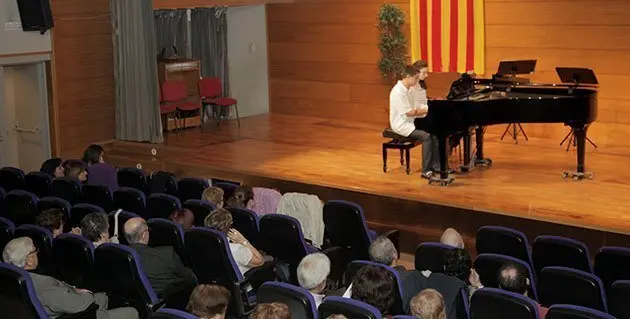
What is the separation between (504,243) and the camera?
766 centimetres

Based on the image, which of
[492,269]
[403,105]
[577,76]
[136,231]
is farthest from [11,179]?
[577,76]

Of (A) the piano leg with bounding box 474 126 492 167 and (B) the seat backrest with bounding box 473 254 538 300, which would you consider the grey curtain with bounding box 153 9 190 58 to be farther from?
(B) the seat backrest with bounding box 473 254 538 300

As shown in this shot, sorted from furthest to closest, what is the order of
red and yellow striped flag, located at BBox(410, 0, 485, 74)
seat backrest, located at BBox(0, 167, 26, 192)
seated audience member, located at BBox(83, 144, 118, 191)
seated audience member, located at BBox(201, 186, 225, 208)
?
red and yellow striped flag, located at BBox(410, 0, 485, 74) < seat backrest, located at BBox(0, 167, 26, 192) < seated audience member, located at BBox(83, 144, 118, 191) < seated audience member, located at BBox(201, 186, 225, 208)

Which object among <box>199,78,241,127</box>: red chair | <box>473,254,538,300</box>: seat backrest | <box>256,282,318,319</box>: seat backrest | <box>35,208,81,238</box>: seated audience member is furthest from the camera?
<box>199,78,241,127</box>: red chair

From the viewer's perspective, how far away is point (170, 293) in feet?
23.3

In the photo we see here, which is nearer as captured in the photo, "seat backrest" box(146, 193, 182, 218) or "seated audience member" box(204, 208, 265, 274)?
"seated audience member" box(204, 208, 265, 274)

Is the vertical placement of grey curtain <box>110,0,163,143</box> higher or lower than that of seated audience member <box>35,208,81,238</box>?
higher

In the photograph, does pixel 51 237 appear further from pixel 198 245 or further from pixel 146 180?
pixel 146 180

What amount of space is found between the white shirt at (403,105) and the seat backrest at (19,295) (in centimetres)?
568

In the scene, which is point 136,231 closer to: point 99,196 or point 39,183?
point 99,196

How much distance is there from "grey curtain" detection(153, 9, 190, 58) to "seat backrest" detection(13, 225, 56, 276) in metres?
8.70

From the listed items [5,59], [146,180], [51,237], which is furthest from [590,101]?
[5,59]

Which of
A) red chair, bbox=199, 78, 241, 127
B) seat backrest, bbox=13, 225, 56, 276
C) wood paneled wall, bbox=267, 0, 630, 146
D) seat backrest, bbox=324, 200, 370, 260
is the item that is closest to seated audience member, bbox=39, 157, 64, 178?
seat backrest, bbox=13, 225, 56, 276

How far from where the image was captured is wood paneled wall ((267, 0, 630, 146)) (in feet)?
43.2
